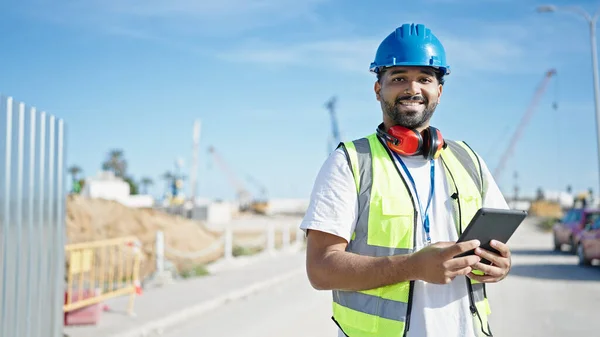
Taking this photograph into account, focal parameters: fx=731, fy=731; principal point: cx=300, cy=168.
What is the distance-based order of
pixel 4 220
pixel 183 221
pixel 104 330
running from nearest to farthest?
pixel 4 220 → pixel 104 330 → pixel 183 221

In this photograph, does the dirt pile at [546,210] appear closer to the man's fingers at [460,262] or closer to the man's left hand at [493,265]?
the man's left hand at [493,265]

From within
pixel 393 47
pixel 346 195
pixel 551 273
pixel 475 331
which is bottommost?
pixel 551 273

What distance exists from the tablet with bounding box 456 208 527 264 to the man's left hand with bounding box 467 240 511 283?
0.02m

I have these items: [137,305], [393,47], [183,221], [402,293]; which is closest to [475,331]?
[402,293]

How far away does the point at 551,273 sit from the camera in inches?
720

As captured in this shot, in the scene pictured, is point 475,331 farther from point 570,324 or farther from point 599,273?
point 599,273

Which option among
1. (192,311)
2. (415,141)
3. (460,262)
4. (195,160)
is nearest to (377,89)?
(415,141)

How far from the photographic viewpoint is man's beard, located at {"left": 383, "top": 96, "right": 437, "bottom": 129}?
2799 millimetres

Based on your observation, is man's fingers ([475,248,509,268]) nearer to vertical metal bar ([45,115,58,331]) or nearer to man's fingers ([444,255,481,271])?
man's fingers ([444,255,481,271])

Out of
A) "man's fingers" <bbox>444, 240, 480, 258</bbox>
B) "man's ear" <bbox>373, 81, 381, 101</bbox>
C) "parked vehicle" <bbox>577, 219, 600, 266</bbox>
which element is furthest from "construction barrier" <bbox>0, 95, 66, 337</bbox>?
"parked vehicle" <bbox>577, 219, 600, 266</bbox>

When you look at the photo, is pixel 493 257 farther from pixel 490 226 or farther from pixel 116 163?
pixel 116 163

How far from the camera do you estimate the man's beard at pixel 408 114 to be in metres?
2.80

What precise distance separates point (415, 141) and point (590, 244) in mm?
18044

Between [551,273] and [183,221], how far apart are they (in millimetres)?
14998
